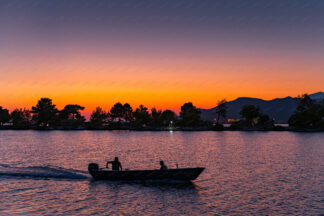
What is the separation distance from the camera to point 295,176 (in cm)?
3706

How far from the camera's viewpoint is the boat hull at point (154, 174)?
30938 millimetres

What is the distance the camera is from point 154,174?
103 feet

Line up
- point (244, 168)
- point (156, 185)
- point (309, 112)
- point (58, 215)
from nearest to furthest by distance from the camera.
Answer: point (58, 215), point (156, 185), point (244, 168), point (309, 112)

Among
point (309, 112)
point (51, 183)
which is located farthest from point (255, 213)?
point (309, 112)

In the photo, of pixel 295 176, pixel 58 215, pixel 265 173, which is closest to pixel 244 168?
pixel 265 173

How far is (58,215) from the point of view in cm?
2133

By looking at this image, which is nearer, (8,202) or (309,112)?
(8,202)

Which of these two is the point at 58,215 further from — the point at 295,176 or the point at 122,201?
the point at 295,176

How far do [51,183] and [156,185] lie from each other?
11.9 metres

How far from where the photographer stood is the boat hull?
30.9 metres

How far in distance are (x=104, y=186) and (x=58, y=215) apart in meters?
9.60

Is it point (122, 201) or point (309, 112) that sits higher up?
point (309, 112)

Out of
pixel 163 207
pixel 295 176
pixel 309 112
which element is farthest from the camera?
pixel 309 112

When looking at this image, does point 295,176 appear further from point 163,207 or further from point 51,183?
point 51,183
